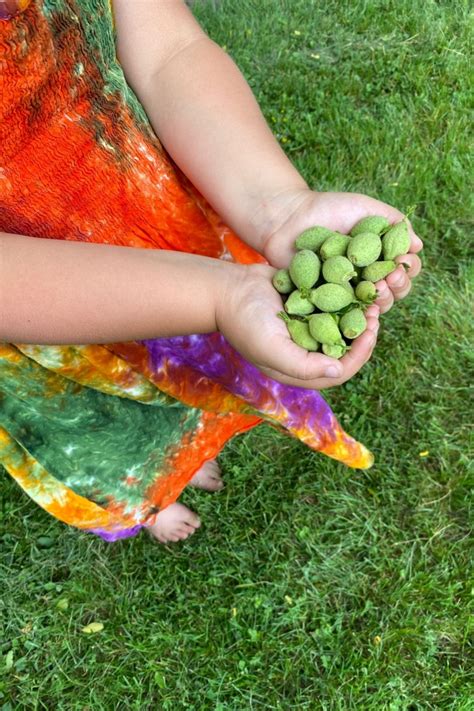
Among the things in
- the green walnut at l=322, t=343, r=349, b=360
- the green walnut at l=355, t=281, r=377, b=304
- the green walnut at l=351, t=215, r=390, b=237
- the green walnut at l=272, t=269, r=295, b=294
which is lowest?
the green walnut at l=322, t=343, r=349, b=360

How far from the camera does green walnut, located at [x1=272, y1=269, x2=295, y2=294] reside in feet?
4.38

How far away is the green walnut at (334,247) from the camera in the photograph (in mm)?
1339

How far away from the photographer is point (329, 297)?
4.27 feet

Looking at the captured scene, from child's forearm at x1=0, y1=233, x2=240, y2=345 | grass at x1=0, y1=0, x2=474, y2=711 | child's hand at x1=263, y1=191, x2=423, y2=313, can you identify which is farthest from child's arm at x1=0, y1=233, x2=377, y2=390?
grass at x1=0, y1=0, x2=474, y2=711

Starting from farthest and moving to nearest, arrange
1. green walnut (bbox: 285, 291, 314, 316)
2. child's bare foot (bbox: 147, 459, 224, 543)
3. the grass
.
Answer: child's bare foot (bbox: 147, 459, 224, 543), the grass, green walnut (bbox: 285, 291, 314, 316)

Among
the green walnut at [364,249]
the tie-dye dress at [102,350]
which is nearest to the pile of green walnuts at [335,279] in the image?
the green walnut at [364,249]

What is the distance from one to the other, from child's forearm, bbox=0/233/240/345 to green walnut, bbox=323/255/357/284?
0.20 m

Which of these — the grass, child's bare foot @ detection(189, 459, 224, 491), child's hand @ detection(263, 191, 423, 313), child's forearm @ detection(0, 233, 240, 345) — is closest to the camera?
child's forearm @ detection(0, 233, 240, 345)

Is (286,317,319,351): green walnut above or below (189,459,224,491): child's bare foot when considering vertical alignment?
above

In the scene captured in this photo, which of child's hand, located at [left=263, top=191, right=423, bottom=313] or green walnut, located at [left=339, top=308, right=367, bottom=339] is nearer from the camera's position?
green walnut, located at [left=339, top=308, right=367, bottom=339]

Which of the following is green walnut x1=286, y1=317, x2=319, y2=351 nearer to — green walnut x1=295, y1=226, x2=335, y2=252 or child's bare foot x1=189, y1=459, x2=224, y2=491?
green walnut x1=295, y1=226, x2=335, y2=252

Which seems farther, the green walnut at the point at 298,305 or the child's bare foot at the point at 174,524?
the child's bare foot at the point at 174,524

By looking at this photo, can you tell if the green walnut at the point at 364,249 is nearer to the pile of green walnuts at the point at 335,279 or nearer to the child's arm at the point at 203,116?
the pile of green walnuts at the point at 335,279

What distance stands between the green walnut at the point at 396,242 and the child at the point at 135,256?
0.03m
